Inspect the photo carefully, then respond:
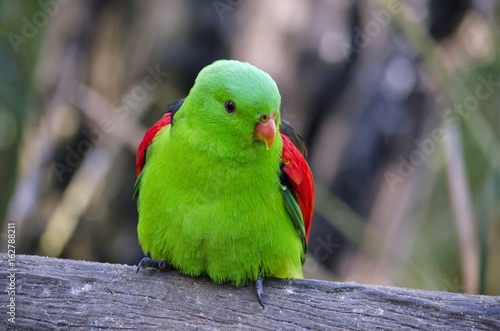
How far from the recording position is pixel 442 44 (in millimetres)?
5945

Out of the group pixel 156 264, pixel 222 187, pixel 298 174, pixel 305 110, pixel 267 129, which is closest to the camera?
pixel 267 129

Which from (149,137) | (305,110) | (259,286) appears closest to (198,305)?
(259,286)

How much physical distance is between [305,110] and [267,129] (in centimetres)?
354

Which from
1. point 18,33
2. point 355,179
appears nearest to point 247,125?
point 18,33

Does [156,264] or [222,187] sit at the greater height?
[222,187]

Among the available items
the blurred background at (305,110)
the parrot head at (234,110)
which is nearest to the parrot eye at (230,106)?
the parrot head at (234,110)

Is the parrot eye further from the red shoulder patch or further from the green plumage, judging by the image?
the red shoulder patch

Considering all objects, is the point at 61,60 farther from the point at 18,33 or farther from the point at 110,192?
the point at 110,192

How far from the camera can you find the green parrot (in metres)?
2.88

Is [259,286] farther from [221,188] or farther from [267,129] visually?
[267,129]

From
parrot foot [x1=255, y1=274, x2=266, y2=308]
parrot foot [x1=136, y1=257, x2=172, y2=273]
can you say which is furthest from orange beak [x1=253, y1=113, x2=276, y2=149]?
parrot foot [x1=136, y1=257, x2=172, y2=273]

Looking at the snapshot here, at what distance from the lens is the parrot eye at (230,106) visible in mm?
2889

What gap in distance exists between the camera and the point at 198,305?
286 centimetres

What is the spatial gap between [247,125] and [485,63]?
12.4 feet
